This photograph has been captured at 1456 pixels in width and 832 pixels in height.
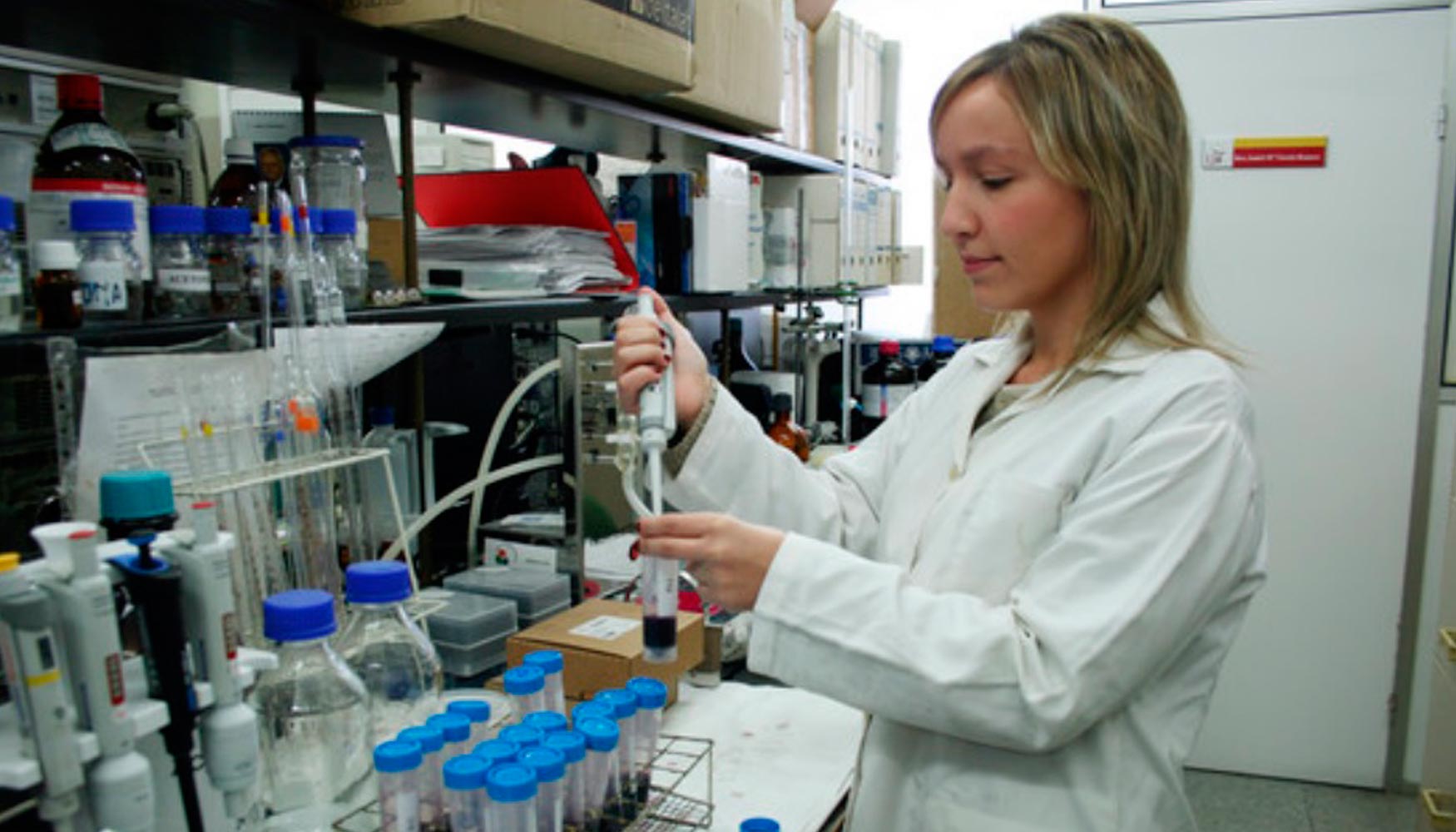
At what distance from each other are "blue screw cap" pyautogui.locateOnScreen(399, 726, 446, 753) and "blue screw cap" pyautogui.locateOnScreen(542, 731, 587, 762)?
3.8 inches

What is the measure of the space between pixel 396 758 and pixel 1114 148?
2.91 feet

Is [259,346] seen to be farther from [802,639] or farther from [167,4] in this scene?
[802,639]

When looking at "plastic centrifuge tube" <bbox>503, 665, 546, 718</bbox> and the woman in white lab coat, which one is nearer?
the woman in white lab coat

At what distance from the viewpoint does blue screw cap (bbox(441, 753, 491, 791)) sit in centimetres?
89

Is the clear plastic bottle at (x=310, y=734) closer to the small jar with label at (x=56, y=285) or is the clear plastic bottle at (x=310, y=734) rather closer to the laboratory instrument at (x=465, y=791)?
the laboratory instrument at (x=465, y=791)

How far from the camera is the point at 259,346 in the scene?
1.11 meters

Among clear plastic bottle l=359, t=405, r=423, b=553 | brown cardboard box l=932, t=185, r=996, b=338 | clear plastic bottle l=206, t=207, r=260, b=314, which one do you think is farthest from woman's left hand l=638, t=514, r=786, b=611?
brown cardboard box l=932, t=185, r=996, b=338

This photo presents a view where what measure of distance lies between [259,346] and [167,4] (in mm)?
346

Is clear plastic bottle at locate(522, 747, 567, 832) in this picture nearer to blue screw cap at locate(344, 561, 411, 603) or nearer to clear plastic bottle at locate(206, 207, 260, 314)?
blue screw cap at locate(344, 561, 411, 603)

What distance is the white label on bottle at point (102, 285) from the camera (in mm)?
953

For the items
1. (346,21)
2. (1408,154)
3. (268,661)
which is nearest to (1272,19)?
(1408,154)

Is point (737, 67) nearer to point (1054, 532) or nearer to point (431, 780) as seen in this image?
point (1054, 532)

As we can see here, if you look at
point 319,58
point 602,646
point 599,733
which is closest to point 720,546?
point 599,733

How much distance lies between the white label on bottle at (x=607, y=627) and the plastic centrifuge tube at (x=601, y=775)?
0.33 meters
